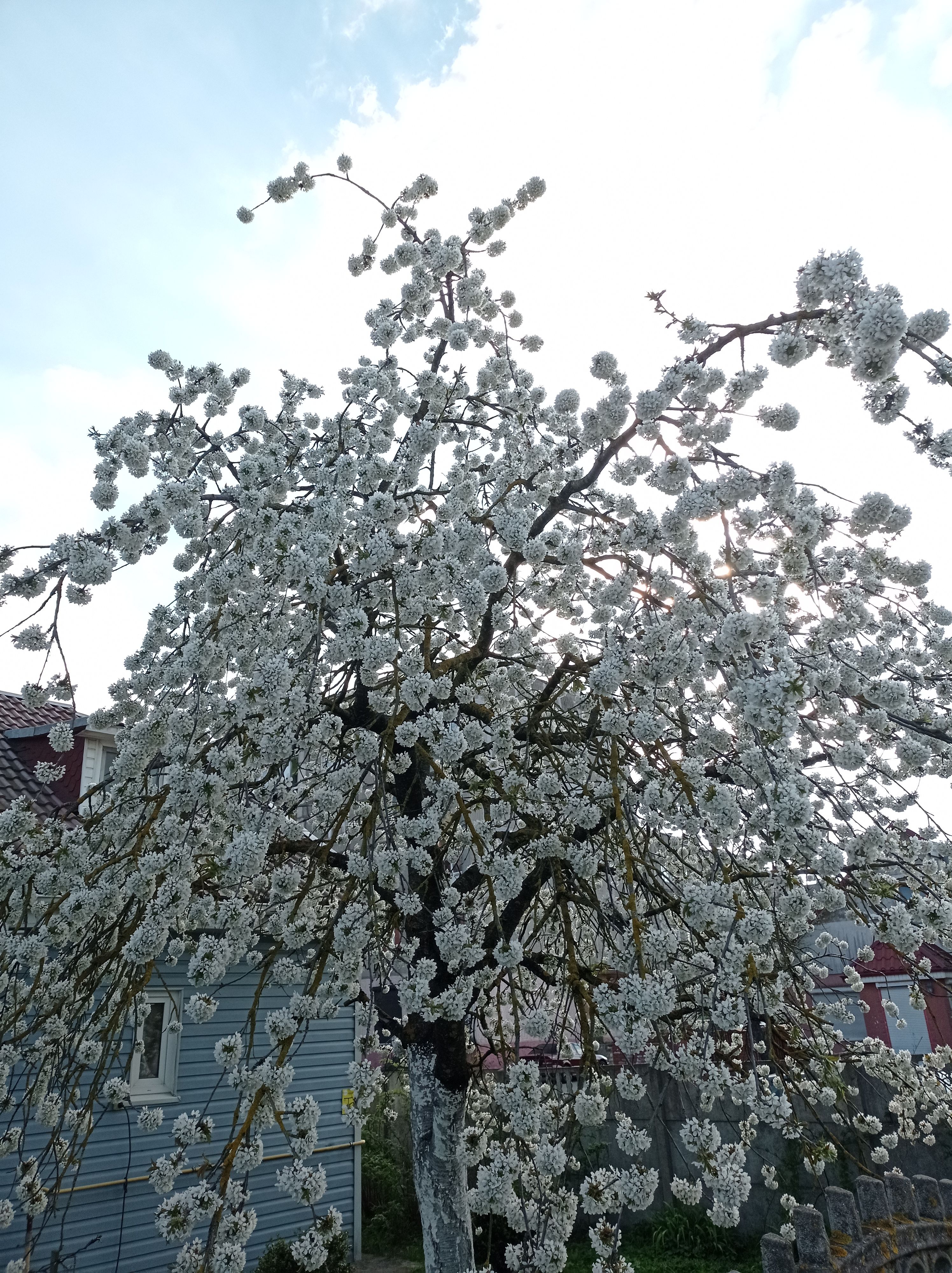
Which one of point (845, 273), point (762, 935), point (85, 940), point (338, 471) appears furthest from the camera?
point (338, 471)

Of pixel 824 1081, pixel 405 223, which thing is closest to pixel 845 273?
pixel 824 1081

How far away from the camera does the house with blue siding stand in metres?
7.21

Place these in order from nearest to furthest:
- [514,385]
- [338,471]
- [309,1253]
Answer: [309,1253]
[338,471]
[514,385]

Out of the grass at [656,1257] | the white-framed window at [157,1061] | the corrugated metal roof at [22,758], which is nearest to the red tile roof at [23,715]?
the corrugated metal roof at [22,758]

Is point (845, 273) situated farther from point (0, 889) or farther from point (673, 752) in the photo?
point (0, 889)

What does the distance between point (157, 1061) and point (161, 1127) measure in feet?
2.07

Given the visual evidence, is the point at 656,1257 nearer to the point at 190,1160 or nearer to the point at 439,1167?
the point at 190,1160

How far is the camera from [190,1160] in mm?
8000

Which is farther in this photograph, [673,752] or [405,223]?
[405,223]

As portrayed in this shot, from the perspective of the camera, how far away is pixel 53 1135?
339 centimetres

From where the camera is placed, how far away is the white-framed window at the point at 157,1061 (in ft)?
26.0

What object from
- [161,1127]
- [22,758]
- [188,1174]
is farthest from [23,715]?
[188,1174]

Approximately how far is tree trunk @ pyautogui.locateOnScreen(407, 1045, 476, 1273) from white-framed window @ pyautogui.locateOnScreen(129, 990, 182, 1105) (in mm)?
4268

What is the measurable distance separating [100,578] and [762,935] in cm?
342
